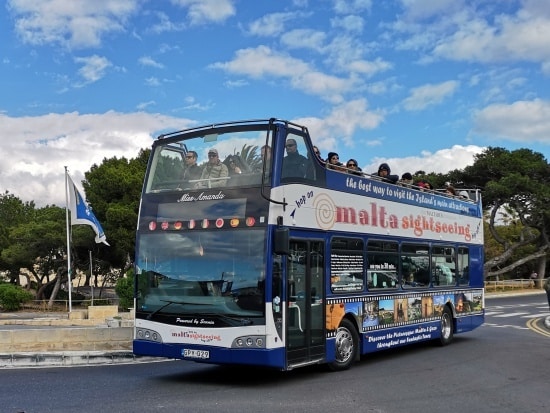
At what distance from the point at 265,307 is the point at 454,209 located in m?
8.49

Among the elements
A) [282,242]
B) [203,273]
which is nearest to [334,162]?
[282,242]

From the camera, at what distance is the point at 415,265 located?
13477mm

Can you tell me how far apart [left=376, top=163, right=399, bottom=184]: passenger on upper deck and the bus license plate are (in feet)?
18.9

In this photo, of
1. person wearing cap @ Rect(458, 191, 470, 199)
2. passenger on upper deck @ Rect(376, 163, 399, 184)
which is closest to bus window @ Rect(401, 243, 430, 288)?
passenger on upper deck @ Rect(376, 163, 399, 184)

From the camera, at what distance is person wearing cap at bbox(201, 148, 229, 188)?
9766mm

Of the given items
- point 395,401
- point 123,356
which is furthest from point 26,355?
point 395,401

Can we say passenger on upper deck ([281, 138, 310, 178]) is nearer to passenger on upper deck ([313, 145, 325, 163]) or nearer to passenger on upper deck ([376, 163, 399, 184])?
passenger on upper deck ([313, 145, 325, 163])

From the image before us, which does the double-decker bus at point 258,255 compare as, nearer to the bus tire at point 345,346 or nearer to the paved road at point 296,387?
the bus tire at point 345,346

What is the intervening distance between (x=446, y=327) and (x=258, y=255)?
7878 mm

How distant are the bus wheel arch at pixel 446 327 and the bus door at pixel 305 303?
18.7 feet

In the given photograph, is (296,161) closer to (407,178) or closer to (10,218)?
(407,178)

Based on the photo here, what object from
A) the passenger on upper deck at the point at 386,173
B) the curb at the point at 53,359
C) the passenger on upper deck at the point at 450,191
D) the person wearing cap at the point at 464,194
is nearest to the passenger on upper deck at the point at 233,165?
the passenger on upper deck at the point at 386,173

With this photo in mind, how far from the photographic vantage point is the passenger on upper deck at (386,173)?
1305cm

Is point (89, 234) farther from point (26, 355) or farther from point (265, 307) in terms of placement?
point (265, 307)
